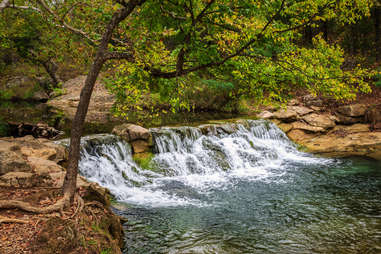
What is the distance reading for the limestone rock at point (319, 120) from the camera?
51.0ft

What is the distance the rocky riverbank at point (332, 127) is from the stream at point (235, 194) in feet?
4.12

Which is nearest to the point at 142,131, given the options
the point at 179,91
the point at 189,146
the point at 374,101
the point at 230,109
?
the point at 189,146

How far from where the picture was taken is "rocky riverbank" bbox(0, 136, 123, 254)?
3562 millimetres

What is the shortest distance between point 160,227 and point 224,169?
554cm

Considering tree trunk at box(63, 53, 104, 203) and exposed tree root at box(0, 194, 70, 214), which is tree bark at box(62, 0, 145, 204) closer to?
tree trunk at box(63, 53, 104, 203)

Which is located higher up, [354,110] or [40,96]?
[40,96]

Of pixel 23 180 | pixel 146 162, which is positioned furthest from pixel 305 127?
pixel 23 180

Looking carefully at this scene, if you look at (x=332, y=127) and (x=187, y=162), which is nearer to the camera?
(x=187, y=162)

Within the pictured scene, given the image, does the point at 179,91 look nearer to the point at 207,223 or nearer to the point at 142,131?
the point at 207,223

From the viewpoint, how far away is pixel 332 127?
15594mm

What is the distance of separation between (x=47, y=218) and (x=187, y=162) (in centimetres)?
740

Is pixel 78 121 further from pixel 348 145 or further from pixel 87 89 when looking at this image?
pixel 348 145

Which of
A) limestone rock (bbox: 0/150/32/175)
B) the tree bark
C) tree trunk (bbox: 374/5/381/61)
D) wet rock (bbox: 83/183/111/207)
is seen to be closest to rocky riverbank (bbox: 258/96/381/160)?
tree trunk (bbox: 374/5/381/61)

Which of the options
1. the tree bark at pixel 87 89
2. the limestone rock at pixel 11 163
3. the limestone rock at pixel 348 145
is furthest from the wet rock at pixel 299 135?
the limestone rock at pixel 11 163
